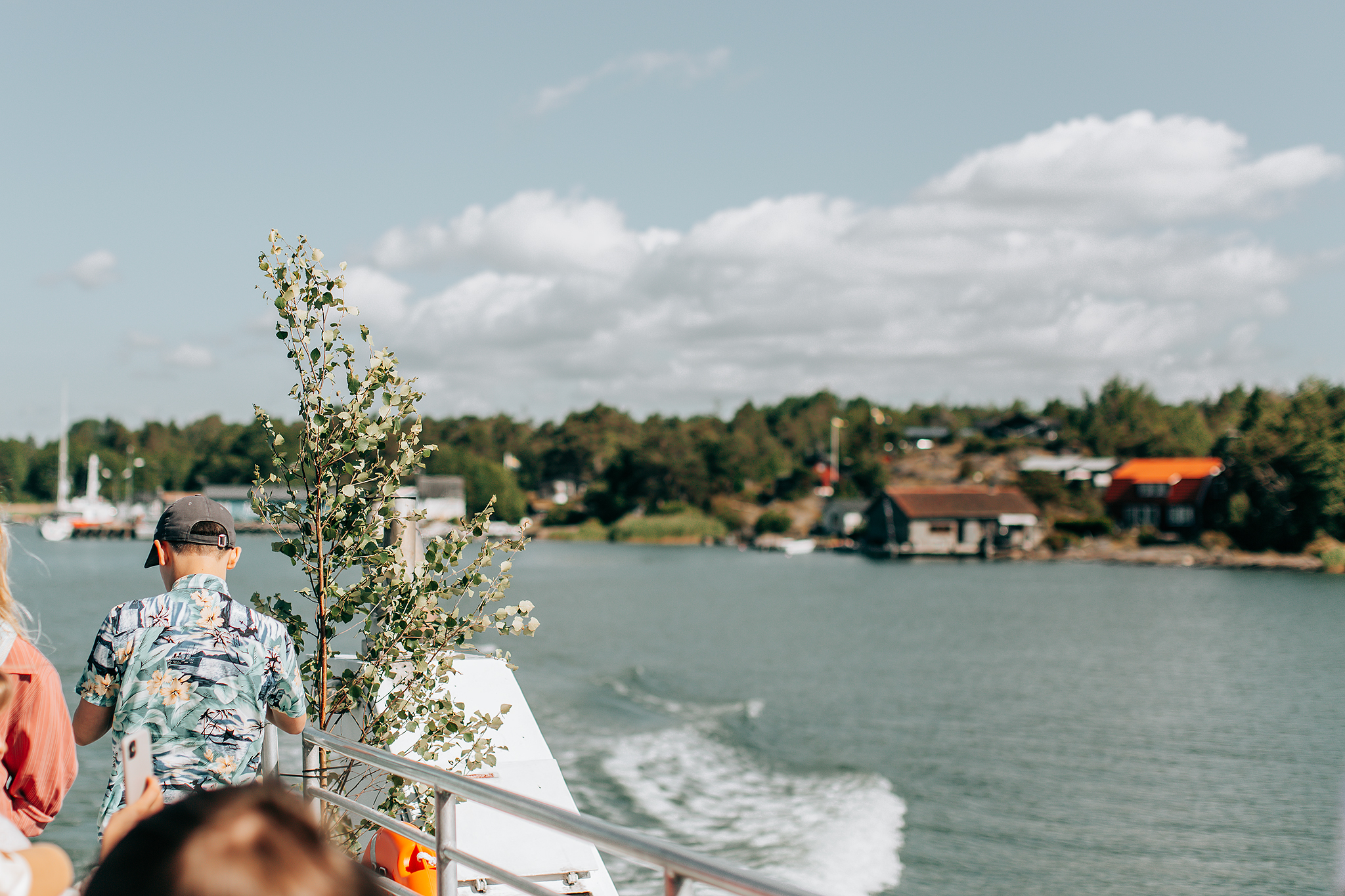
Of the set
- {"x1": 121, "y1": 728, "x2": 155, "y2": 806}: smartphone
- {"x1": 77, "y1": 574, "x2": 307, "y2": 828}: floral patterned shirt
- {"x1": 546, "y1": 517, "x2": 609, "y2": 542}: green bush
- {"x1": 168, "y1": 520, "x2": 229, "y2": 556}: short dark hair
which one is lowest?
{"x1": 546, "y1": 517, "x2": 609, "y2": 542}: green bush

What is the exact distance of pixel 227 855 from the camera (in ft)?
3.31

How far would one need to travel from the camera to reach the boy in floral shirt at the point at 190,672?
3568 mm

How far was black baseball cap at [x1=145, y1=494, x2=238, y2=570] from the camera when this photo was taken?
377 centimetres

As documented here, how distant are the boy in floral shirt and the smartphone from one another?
1.77 m

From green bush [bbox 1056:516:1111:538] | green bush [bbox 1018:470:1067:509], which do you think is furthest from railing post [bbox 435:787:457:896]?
green bush [bbox 1018:470:1067:509]

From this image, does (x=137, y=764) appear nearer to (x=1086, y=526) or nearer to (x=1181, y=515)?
(x=1086, y=526)

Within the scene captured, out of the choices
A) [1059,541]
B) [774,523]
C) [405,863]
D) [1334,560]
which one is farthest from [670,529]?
[405,863]

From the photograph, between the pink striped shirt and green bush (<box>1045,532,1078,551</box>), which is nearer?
the pink striped shirt

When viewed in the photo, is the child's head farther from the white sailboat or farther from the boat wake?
the white sailboat

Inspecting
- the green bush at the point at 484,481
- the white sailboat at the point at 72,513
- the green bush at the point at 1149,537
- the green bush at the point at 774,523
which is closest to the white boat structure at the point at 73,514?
the white sailboat at the point at 72,513

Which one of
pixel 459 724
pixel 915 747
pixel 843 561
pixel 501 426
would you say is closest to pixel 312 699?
pixel 459 724

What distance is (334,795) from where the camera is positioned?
470cm

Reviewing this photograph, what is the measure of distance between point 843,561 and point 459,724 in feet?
279

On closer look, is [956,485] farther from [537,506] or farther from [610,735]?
[610,735]
